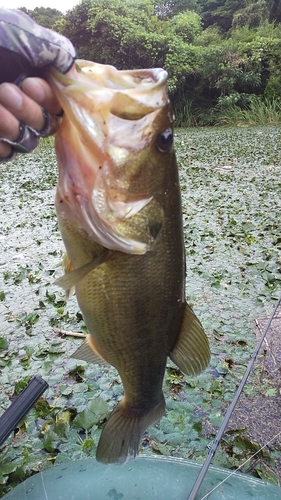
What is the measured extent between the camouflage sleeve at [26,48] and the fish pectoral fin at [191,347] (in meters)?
0.85

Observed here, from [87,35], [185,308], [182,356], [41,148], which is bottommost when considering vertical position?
[41,148]

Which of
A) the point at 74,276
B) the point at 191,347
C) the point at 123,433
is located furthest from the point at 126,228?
the point at 123,433

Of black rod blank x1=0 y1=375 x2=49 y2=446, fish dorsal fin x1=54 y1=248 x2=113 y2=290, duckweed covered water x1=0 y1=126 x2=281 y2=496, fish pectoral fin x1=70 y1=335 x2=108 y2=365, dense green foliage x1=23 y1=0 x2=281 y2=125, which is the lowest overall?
dense green foliage x1=23 y1=0 x2=281 y2=125

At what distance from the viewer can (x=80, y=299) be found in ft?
4.72

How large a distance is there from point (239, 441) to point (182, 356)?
36.0 inches

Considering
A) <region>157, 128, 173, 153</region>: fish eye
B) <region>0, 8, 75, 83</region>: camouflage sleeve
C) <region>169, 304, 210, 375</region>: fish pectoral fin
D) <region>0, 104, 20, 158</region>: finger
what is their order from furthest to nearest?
1. <region>169, 304, 210, 375</region>: fish pectoral fin
2. <region>157, 128, 173, 153</region>: fish eye
3. <region>0, 104, 20, 158</region>: finger
4. <region>0, 8, 75, 83</region>: camouflage sleeve

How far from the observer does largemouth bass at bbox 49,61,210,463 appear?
1192mm

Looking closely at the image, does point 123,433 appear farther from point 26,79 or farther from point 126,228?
point 26,79

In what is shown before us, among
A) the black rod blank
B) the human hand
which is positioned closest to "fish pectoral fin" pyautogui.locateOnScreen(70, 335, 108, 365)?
the black rod blank

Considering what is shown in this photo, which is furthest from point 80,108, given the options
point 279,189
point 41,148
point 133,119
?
point 41,148

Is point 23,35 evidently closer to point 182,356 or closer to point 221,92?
point 182,356

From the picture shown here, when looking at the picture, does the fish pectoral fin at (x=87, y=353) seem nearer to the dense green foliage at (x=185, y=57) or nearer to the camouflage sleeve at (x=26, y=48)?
the camouflage sleeve at (x=26, y=48)

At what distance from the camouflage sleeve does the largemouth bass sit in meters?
0.05

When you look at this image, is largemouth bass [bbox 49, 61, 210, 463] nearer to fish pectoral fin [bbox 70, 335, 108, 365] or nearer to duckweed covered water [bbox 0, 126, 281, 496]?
fish pectoral fin [bbox 70, 335, 108, 365]
